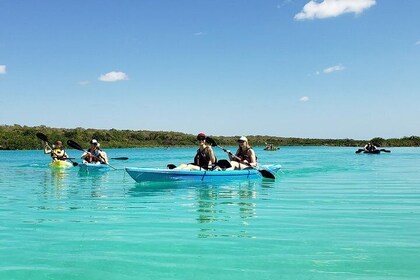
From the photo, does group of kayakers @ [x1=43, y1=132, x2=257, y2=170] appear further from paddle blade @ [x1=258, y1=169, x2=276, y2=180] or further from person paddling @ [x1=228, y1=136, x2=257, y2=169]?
paddle blade @ [x1=258, y1=169, x2=276, y2=180]

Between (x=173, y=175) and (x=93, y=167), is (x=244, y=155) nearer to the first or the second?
(x=173, y=175)

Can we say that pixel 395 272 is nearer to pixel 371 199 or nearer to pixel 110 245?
pixel 110 245

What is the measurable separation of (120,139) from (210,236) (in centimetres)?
8970

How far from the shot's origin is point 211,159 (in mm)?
16281

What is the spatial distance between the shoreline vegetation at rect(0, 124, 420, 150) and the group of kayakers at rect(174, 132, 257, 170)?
2458 inches

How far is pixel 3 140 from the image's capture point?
7406 cm

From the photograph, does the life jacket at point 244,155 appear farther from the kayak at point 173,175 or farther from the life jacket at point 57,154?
the life jacket at point 57,154

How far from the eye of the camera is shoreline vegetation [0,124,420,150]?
74.8 m

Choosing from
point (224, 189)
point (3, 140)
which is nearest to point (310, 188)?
point (224, 189)

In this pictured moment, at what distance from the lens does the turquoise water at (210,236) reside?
553cm

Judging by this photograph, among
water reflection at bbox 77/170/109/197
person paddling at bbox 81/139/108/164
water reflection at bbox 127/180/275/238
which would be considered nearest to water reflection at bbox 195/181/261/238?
water reflection at bbox 127/180/275/238

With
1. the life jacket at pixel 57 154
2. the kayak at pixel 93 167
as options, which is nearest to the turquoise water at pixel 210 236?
the kayak at pixel 93 167

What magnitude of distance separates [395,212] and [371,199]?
2478 mm

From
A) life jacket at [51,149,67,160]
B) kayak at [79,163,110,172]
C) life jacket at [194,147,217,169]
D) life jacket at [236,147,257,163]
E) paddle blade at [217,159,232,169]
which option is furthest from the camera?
life jacket at [51,149,67,160]
